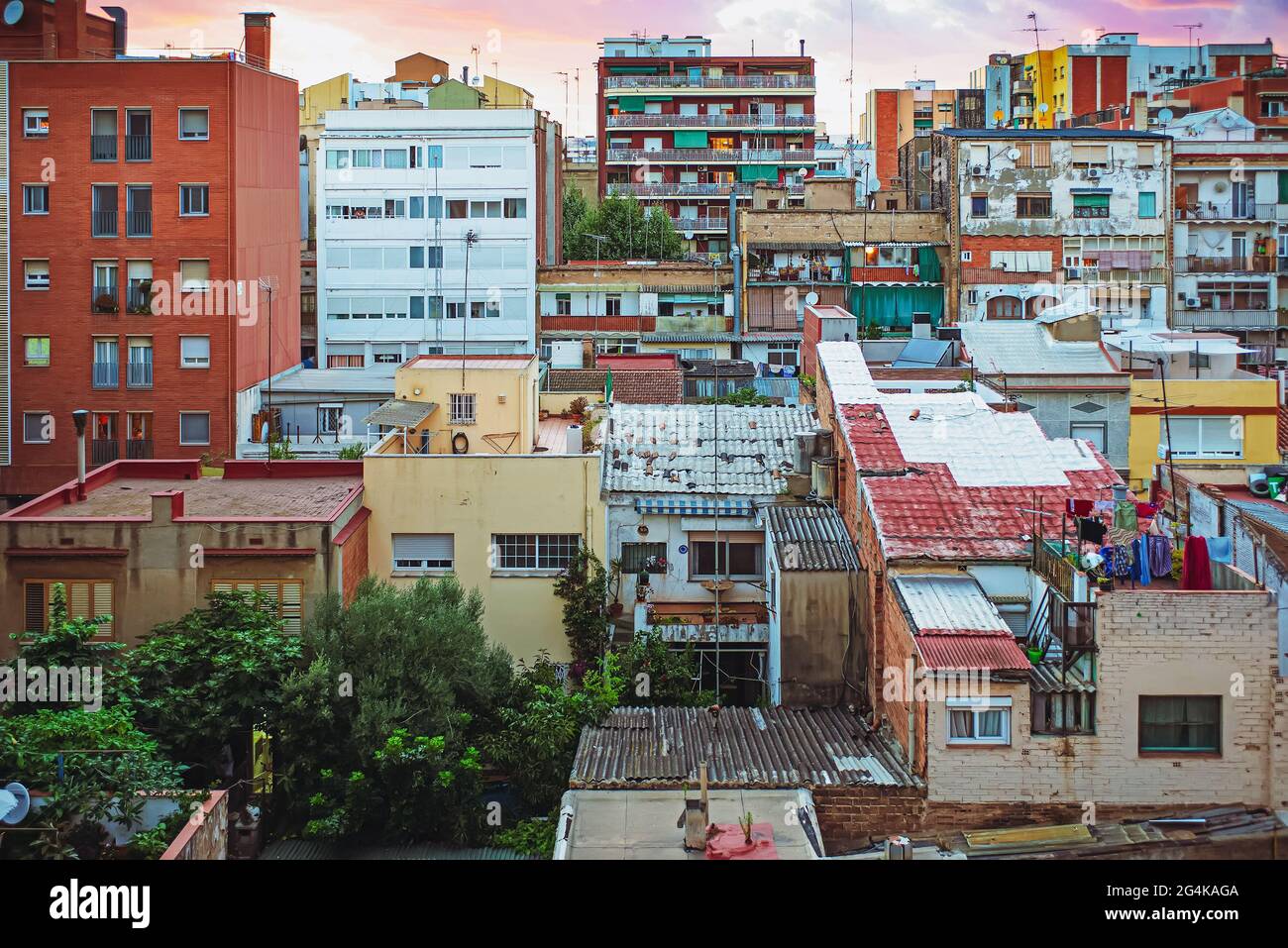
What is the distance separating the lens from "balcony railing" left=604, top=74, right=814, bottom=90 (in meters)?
59.9

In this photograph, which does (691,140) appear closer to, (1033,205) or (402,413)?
(1033,205)

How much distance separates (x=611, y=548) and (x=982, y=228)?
1073 inches

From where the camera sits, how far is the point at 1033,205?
42.9 metres

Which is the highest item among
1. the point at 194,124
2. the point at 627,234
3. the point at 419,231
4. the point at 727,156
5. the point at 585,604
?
the point at 727,156

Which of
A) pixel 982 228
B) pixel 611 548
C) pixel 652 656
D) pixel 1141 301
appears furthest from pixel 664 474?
pixel 1141 301

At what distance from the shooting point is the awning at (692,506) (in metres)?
18.6

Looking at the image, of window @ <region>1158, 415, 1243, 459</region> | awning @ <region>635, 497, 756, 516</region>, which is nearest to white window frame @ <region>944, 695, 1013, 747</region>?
awning @ <region>635, 497, 756, 516</region>

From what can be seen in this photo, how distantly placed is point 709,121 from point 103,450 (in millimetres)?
34301

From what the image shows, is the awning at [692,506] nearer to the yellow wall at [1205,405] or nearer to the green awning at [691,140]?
the yellow wall at [1205,405]

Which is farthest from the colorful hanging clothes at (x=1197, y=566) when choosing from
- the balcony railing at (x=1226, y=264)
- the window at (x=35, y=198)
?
the balcony railing at (x=1226, y=264)

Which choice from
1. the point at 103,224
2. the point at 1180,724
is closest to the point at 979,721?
the point at 1180,724
